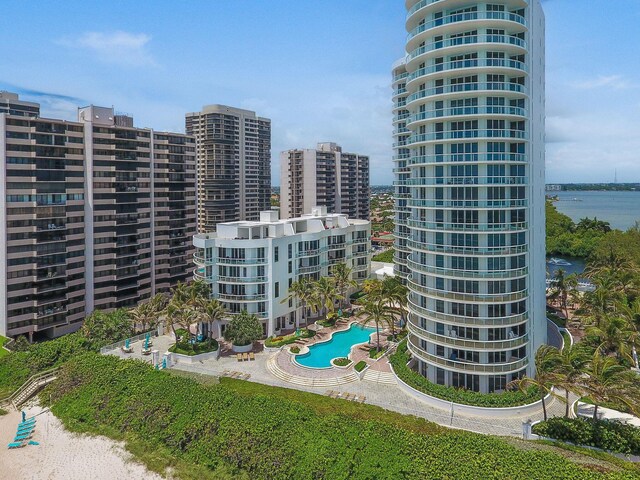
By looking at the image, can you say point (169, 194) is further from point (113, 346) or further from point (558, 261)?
point (558, 261)

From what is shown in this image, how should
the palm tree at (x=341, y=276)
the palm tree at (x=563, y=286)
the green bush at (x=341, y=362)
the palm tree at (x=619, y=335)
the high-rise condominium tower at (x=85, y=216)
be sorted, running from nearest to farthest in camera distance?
the palm tree at (x=619, y=335), the green bush at (x=341, y=362), the high-rise condominium tower at (x=85, y=216), the palm tree at (x=563, y=286), the palm tree at (x=341, y=276)

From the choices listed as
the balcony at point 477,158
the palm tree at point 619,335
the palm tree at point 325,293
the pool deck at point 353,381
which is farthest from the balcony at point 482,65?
the palm tree at point 325,293

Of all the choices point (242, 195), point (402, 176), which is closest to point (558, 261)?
point (402, 176)

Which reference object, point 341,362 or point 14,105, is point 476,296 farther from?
point 14,105

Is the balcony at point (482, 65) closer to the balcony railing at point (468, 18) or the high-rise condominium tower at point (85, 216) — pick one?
the balcony railing at point (468, 18)

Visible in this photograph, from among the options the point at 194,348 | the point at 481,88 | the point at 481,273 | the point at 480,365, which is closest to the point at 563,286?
the point at 481,273

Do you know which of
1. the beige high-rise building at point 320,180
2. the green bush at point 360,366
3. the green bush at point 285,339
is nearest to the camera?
the green bush at point 360,366
